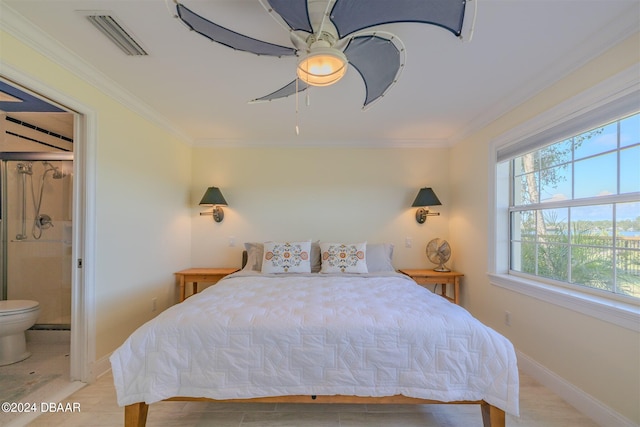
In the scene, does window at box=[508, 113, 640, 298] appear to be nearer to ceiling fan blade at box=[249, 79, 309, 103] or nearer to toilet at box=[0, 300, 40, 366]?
ceiling fan blade at box=[249, 79, 309, 103]

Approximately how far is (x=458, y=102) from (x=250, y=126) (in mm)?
2187

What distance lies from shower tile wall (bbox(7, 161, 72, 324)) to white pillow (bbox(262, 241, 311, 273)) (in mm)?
2157

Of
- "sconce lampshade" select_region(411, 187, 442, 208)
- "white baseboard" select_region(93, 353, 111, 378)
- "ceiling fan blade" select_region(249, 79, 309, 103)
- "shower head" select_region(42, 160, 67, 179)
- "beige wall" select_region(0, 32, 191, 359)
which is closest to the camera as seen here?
"ceiling fan blade" select_region(249, 79, 309, 103)

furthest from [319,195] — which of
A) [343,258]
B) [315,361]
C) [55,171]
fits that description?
[55,171]

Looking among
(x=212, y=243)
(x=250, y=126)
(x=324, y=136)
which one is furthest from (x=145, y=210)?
(x=324, y=136)

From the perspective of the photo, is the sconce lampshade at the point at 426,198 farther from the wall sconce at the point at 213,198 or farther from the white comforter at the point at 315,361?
the wall sconce at the point at 213,198

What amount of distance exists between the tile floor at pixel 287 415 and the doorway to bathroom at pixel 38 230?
143 cm

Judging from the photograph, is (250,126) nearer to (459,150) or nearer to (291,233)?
(291,233)

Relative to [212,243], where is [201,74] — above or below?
above

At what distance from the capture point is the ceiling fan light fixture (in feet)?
4.36

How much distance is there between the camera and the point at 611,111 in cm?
157

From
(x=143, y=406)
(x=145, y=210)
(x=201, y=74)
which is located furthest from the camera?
(x=145, y=210)

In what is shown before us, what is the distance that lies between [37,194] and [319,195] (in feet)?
→ 10.6

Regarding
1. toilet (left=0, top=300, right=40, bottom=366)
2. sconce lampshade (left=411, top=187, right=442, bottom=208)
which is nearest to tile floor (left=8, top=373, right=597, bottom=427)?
toilet (left=0, top=300, right=40, bottom=366)
